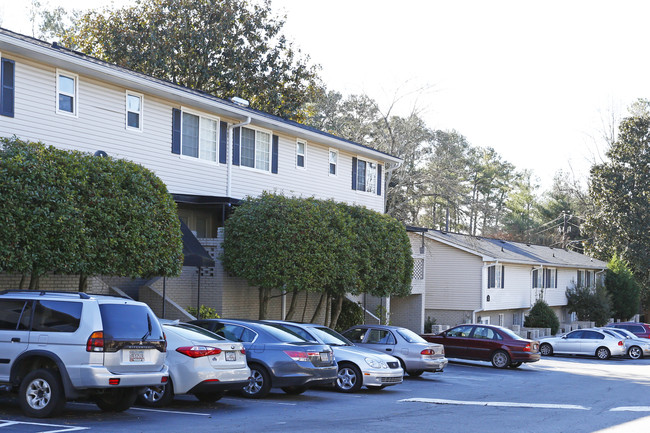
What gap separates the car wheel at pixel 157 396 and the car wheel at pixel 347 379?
4864 millimetres

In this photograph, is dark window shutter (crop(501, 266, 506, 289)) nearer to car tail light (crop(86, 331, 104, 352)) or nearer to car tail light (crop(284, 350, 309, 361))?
car tail light (crop(284, 350, 309, 361))

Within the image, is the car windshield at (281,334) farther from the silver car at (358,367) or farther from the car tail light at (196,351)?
the car tail light at (196,351)

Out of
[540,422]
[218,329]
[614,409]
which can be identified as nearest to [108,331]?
[218,329]

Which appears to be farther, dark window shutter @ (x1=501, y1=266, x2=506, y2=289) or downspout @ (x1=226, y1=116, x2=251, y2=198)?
dark window shutter @ (x1=501, y1=266, x2=506, y2=289)

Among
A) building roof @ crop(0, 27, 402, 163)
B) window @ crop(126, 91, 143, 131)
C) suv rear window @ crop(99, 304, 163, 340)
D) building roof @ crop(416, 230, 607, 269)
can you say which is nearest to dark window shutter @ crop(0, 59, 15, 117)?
building roof @ crop(0, 27, 402, 163)

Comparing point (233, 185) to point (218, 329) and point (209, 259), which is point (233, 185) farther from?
point (218, 329)

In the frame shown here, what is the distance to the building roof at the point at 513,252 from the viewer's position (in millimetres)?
40750

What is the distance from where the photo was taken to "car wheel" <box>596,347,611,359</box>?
3322 centimetres

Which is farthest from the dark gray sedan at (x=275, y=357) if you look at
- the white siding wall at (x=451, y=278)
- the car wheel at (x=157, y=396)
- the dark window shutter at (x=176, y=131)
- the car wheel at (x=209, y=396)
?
the white siding wall at (x=451, y=278)

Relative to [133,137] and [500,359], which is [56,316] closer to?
[133,137]

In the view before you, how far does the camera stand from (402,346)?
20.1m

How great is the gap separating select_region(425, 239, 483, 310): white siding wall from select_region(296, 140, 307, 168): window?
1341 centimetres

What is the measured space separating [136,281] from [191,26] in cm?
2031

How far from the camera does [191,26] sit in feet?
130
